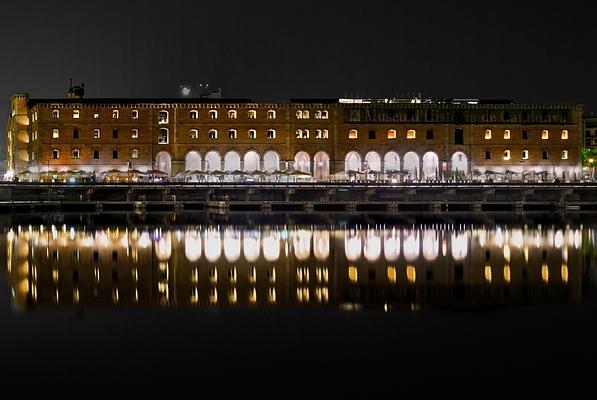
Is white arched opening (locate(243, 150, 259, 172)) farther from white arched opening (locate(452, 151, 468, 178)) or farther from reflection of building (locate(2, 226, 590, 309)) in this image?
reflection of building (locate(2, 226, 590, 309))

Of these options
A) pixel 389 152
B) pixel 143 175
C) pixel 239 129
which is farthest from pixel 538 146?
pixel 143 175

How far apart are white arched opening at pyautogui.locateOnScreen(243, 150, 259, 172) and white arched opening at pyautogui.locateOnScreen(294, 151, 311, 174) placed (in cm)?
439

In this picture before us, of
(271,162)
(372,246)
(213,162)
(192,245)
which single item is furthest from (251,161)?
(372,246)

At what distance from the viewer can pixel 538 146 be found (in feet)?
268

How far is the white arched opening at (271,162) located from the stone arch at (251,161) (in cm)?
86

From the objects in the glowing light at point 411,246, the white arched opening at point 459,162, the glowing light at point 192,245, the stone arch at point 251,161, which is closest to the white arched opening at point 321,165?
the stone arch at point 251,161

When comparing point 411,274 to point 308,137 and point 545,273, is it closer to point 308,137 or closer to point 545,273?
point 545,273

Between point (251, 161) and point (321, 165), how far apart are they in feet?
26.0

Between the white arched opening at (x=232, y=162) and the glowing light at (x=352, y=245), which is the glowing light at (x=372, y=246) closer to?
the glowing light at (x=352, y=245)

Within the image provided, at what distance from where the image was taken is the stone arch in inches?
3135

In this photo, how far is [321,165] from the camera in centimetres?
8094

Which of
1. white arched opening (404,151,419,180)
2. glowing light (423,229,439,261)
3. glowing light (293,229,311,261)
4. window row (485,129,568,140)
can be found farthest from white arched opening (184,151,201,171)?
glowing light (423,229,439,261)

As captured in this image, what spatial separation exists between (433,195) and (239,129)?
23800 millimetres

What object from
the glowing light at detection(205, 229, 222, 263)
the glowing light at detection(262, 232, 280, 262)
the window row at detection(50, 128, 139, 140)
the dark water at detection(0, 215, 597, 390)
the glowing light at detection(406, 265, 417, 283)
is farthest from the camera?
the window row at detection(50, 128, 139, 140)
